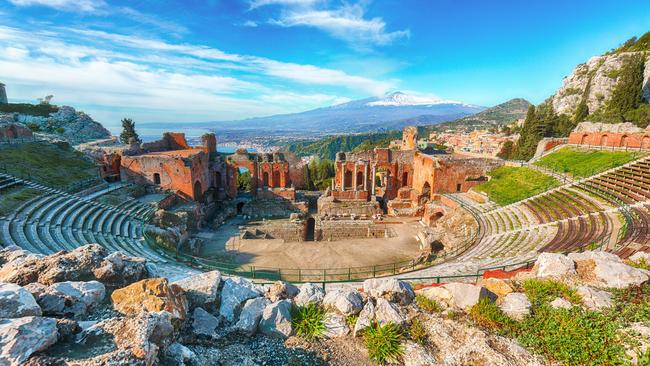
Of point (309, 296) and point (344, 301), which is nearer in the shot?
point (344, 301)

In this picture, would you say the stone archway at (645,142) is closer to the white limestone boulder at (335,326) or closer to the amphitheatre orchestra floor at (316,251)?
the amphitheatre orchestra floor at (316,251)

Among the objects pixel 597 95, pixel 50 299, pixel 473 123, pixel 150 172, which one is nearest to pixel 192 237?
pixel 150 172

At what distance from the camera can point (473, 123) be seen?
615ft

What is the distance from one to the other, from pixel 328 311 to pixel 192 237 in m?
19.5

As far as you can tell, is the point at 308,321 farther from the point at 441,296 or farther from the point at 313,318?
the point at 441,296

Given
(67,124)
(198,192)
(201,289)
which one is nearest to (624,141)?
(201,289)

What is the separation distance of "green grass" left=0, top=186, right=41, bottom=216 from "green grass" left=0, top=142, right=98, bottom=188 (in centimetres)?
235

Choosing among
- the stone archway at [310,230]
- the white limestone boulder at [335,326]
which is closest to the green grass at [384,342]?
the white limestone boulder at [335,326]

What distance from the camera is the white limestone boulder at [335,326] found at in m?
5.72

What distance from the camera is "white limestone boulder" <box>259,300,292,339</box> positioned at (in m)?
5.68

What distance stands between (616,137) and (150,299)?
118 feet

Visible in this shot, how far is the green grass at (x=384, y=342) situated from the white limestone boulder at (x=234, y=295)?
2646mm

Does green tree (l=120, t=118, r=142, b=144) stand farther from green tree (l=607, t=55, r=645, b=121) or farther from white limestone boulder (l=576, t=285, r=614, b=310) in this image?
green tree (l=607, t=55, r=645, b=121)

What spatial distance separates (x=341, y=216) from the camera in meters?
28.3
